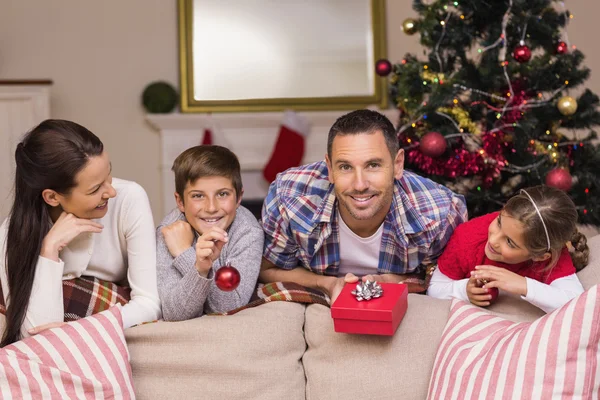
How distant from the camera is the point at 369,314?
5.56ft

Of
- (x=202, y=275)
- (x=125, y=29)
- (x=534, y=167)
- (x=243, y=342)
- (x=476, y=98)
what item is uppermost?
(x=125, y=29)

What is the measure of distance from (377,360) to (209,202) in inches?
26.3

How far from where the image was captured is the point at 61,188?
6.07ft

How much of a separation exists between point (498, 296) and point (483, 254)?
0.13 m

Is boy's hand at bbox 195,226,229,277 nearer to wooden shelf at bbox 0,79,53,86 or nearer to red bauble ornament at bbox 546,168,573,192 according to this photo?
red bauble ornament at bbox 546,168,573,192

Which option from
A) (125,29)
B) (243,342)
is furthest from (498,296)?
(125,29)

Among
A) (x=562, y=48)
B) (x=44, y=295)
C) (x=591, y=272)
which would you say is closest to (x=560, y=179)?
(x=562, y=48)

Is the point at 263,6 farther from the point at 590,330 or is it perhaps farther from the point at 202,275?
the point at 590,330

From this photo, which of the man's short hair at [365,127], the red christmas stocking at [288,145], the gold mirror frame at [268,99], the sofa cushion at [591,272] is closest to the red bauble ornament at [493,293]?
the sofa cushion at [591,272]

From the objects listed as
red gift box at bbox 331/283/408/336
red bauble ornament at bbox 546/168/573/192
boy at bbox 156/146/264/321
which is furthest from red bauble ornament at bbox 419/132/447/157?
red gift box at bbox 331/283/408/336

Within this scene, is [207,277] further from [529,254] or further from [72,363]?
[529,254]

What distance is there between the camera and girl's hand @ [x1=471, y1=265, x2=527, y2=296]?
5.83ft

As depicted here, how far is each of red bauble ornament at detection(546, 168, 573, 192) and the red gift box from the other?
1.12 meters

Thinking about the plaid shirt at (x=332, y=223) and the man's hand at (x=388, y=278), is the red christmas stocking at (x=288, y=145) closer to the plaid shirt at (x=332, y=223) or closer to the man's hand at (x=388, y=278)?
the plaid shirt at (x=332, y=223)
